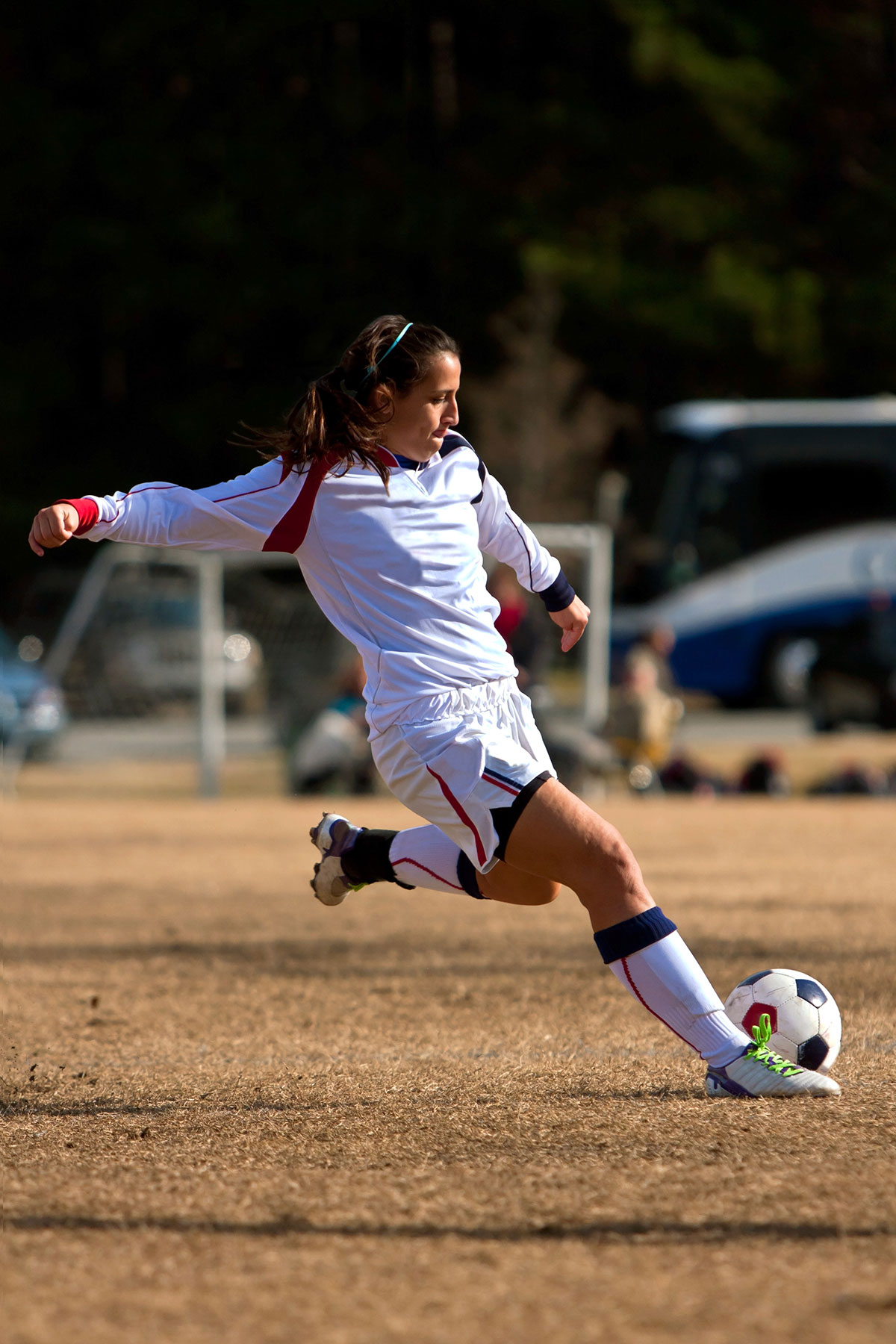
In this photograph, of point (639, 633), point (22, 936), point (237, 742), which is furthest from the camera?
point (639, 633)

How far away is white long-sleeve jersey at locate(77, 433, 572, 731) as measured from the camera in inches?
163

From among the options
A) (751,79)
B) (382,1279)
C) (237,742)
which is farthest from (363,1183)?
(751,79)

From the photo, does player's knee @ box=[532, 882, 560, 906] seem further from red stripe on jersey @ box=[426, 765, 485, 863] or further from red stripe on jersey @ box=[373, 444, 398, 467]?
red stripe on jersey @ box=[373, 444, 398, 467]

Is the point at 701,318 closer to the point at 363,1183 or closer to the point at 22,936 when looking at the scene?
the point at 22,936

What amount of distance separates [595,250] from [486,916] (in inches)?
988

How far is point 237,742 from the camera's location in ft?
57.7

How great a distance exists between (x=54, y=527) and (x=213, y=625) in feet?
42.3

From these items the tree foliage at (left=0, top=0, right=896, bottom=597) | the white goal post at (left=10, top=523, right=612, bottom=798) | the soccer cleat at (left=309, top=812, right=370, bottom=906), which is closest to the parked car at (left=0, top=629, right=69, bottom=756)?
the white goal post at (left=10, top=523, right=612, bottom=798)

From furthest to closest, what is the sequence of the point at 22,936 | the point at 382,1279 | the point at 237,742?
the point at 237,742, the point at 22,936, the point at 382,1279

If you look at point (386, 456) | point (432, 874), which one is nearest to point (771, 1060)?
point (432, 874)

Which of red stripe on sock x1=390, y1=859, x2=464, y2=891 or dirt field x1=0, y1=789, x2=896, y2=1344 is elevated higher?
red stripe on sock x1=390, y1=859, x2=464, y2=891

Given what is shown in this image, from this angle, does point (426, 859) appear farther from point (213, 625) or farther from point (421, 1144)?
point (213, 625)

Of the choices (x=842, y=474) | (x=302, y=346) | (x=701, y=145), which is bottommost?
(x=842, y=474)

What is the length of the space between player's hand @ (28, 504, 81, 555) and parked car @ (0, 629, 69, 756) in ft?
44.0
